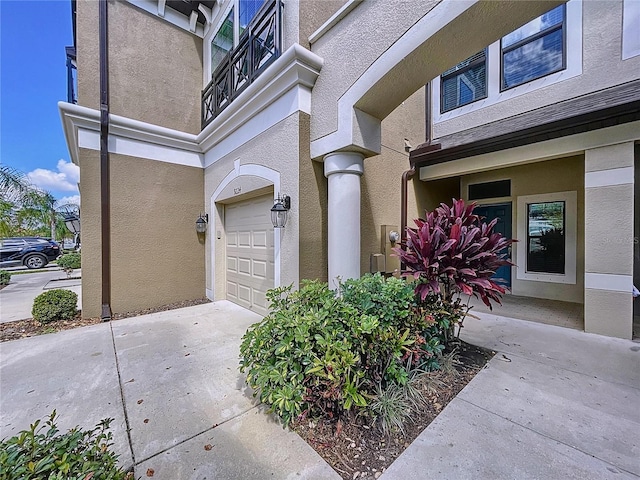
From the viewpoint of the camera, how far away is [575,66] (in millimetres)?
5031

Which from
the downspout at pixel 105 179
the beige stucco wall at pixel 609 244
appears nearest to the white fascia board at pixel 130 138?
the downspout at pixel 105 179

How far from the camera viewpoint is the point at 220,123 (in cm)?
566

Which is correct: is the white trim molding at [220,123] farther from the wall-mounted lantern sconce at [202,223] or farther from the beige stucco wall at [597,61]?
the beige stucco wall at [597,61]

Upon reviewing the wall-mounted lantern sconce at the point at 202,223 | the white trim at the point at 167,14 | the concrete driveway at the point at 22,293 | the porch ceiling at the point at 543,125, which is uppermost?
the white trim at the point at 167,14

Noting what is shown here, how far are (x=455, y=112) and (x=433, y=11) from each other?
446 cm

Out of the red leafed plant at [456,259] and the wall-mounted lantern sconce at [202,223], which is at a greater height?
the wall-mounted lantern sconce at [202,223]

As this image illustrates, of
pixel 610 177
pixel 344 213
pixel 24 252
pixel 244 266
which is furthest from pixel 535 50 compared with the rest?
pixel 24 252

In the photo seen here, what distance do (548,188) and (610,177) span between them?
7.74ft

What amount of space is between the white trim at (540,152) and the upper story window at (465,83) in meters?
1.73

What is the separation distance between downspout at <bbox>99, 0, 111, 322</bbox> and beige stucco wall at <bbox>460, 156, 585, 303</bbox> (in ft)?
29.0

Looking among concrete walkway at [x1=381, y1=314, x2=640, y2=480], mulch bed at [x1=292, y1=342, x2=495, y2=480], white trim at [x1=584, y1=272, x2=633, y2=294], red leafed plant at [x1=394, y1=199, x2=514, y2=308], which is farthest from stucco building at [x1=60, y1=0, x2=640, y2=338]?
mulch bed at [x1=292, y1=342, x2=495, y2=480]

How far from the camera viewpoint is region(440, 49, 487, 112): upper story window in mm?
6316

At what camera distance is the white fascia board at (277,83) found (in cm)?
391

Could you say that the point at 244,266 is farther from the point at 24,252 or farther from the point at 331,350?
the point at 24,252
